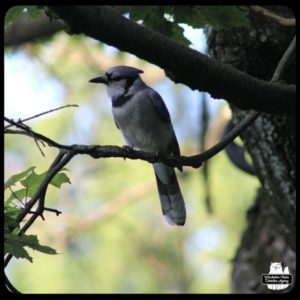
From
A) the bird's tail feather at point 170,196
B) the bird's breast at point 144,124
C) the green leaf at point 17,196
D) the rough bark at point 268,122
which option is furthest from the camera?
the bird's breast at point 144,124

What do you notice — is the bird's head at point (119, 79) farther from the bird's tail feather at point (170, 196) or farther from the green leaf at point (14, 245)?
the green leaf at point (14, 245)

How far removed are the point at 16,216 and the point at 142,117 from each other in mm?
1546

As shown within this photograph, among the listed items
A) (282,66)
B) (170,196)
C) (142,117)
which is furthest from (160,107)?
(282,66)

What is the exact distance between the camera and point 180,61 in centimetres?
249

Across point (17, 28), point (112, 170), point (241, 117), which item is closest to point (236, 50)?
point (241, 117)

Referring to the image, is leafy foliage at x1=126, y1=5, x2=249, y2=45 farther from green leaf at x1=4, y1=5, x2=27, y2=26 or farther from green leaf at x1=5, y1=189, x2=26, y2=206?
green leaf at x1=5, y1=189, x2=26, y2=206

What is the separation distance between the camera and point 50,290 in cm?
791

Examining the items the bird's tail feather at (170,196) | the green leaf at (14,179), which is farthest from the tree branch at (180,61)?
the bird's tail feather at (170,196)

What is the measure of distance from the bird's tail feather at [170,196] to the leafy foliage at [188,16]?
1.42m

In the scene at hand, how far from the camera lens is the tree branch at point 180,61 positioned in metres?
2.22
